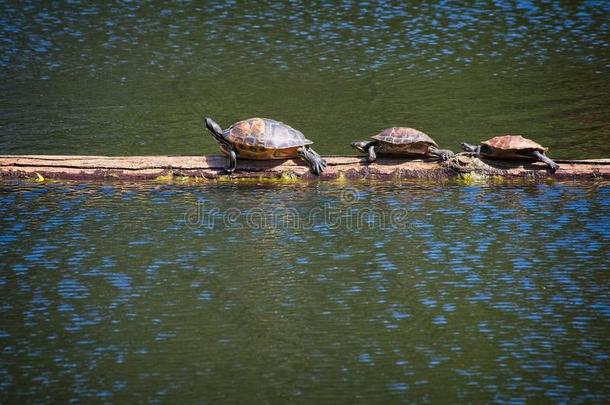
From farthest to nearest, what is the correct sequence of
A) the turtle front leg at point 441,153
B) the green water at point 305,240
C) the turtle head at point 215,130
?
the turtle head at point 215,130
the turtle front leg at point 441,153
the green water at point 305,240

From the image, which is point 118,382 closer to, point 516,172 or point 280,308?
point 280,308

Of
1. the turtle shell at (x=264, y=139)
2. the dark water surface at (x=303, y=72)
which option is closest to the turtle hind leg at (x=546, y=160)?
the dark water surface at (x=303, y=72)

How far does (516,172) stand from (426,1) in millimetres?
10679

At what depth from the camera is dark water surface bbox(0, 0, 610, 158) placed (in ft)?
47.5

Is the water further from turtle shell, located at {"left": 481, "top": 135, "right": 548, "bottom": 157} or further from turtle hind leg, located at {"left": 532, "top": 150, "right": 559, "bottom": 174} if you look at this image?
turtle shell, located at {"left": 481, "top": 135, "right": 548, "bottom": 157}

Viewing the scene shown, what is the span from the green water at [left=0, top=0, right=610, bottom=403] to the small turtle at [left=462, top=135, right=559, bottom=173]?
37cm

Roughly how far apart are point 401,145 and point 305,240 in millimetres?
2510

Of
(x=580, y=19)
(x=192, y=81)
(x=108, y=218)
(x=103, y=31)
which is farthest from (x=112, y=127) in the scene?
(x=580, y=19)

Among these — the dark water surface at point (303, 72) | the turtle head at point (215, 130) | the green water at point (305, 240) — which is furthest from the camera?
the dark water surface at point (303, 72)

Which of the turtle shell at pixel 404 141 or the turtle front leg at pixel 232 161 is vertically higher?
the turtle shell at pixel 404 141

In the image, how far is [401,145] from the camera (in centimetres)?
1166

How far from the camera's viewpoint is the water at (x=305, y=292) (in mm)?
6879

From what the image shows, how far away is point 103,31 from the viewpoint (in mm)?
20016

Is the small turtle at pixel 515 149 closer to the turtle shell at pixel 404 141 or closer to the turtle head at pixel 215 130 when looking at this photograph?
the turtle shell at pixel 404 141
